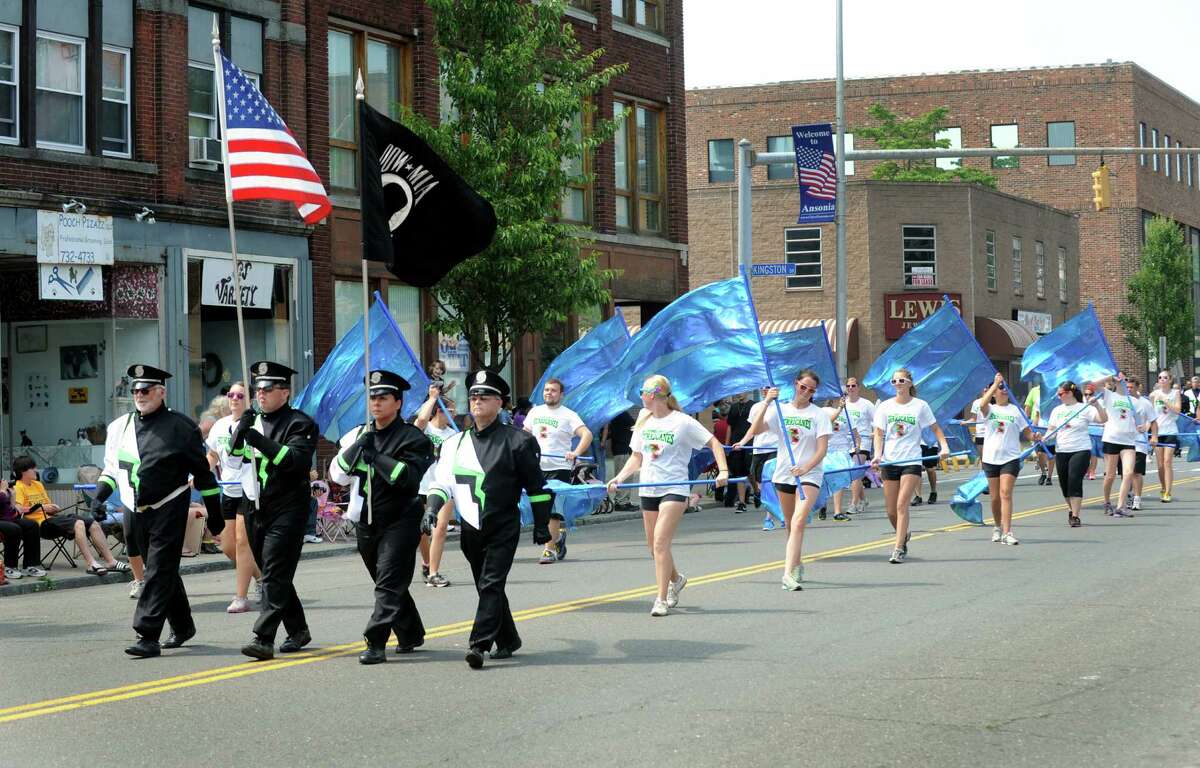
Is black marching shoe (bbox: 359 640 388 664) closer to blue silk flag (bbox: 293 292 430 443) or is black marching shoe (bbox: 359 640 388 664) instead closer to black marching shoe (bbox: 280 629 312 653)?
black marching shoe (bbox: 280 629 312 653)

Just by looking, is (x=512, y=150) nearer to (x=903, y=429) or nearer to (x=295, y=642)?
(x=903, y=429)

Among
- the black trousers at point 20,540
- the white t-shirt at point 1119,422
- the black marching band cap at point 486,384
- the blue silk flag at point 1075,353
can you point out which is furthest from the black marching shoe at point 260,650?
the blue silk flag at point 1075,353

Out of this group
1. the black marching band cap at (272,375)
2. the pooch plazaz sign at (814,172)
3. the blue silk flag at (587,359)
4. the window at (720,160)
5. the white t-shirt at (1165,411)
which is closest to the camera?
the black marching band cap at (272,375)

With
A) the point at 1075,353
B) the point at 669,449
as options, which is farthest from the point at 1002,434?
the point at 669,449

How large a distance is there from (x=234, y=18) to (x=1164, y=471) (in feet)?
50.1

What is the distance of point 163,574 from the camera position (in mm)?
10258

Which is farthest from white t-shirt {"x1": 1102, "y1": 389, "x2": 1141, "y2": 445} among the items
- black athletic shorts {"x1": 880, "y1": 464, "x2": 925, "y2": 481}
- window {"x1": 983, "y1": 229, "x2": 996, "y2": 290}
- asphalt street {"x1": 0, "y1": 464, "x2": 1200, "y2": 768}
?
window {"x1": 983, "y1": 229, "x2": 996, "y2": 290}

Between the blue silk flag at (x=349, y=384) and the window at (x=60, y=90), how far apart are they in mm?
6154

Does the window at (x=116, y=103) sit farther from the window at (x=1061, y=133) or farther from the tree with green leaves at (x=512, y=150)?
the window at (x=1061, y=133)

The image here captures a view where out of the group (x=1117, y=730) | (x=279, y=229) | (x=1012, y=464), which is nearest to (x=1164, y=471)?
(x=1012, y=464)

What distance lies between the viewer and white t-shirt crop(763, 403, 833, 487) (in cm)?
1367

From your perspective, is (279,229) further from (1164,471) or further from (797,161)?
(1164,471)

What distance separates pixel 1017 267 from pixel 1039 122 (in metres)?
13.4

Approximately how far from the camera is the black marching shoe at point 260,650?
32.3 ft
